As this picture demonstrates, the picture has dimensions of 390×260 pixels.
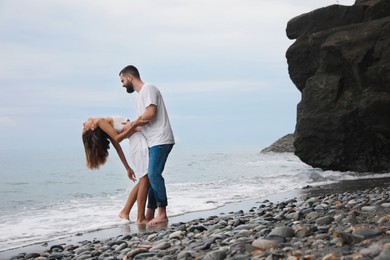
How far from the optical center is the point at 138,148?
8023 millimetres

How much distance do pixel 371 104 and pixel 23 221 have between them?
1011 centimetres

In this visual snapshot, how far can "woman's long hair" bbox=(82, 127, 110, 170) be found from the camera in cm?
800

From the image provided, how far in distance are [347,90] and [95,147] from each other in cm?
979

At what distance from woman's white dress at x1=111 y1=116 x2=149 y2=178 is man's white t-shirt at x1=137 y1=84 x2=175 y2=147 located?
18 cm

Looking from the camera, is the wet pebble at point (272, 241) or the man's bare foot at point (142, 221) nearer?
the wet pebble at point (272, 241)

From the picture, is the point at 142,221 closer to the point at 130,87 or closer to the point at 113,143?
the point at 113,143

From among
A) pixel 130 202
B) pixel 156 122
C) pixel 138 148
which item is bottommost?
pixel 130 202

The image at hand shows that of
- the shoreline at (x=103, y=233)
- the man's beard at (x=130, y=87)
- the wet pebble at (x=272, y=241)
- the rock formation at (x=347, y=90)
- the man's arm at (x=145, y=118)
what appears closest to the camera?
the wet pebble at (x=272, y=241)

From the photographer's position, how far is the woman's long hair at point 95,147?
26.2ft

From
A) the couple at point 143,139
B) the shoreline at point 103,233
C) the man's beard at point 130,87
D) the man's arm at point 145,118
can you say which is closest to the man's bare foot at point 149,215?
the couple at point 143,139

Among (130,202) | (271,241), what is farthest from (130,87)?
(271,241)

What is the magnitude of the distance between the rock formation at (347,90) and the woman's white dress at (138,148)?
8815mm

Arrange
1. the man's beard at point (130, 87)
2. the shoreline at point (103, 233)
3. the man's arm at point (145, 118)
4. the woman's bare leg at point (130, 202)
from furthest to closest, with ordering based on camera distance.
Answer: the woman's bare leg at point (130, 202), the man's beard at point (130, 87), the man's arm at point (145, 118), the shoreline at point (103, 233)

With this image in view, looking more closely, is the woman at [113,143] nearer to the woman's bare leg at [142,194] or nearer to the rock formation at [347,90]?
the woman's bare leg at [142,194]
